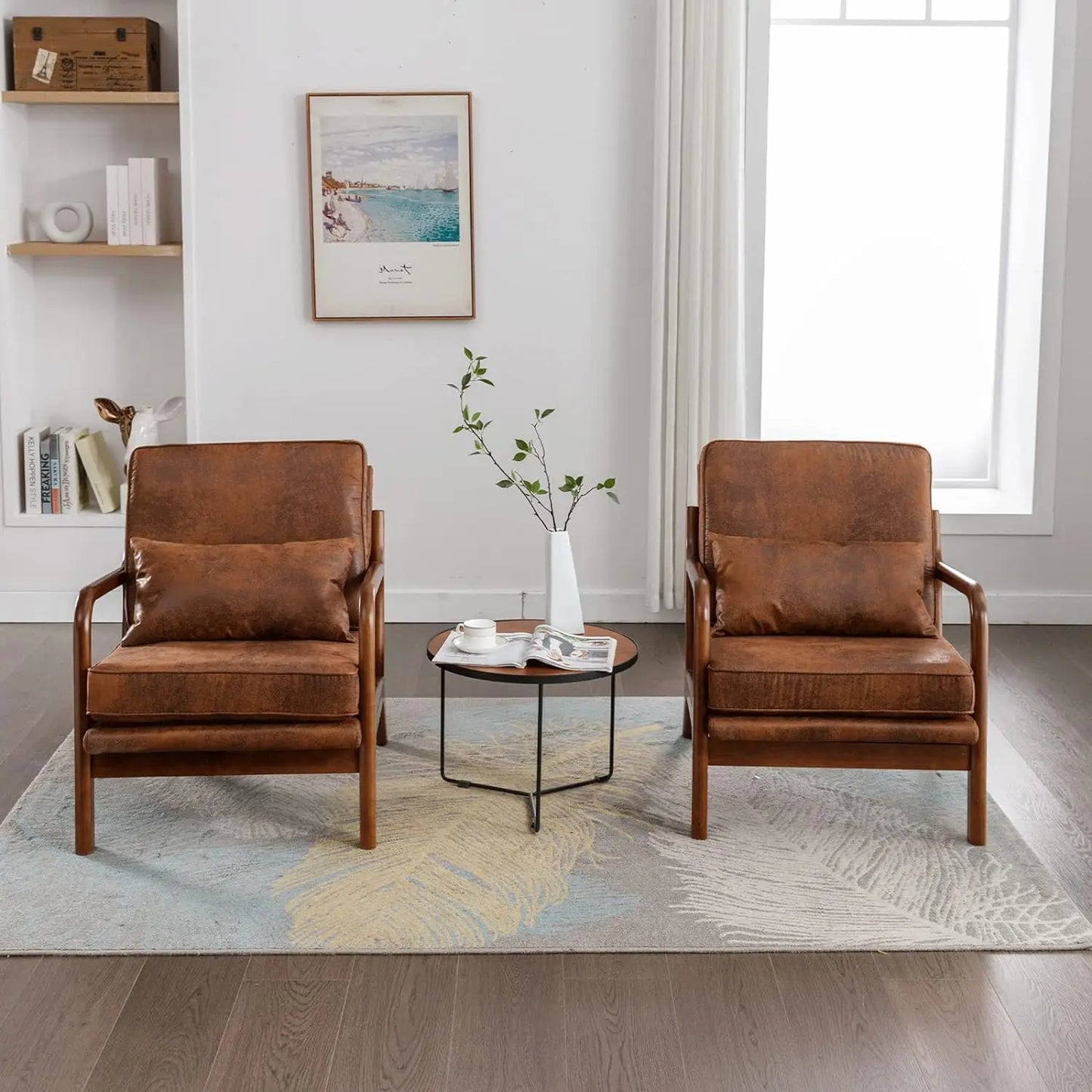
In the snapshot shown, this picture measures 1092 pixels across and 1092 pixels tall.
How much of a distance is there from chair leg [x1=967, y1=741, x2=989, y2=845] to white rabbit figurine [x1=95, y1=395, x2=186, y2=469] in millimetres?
3183

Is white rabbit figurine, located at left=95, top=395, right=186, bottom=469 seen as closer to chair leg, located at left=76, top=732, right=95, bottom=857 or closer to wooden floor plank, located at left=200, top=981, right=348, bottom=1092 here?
chair leg, located at left=76, top=732, right=95, bottom=857

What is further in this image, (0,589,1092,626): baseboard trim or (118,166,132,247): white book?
(0,589,1092,626): baseboard trim

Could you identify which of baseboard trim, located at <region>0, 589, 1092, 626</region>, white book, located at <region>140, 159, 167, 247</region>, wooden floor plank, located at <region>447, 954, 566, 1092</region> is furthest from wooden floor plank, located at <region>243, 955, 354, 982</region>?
white book, located at <region>140, 159, 167, 247</region>

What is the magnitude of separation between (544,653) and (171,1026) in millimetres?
1140

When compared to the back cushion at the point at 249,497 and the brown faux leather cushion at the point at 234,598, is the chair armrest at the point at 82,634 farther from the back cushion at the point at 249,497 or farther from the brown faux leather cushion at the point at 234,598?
the back cushion at the point at 249,497

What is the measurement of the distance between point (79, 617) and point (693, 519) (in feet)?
4.97

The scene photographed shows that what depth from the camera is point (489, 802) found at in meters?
3.18

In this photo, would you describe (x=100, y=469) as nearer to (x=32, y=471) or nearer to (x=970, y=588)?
(x=32, y=471)

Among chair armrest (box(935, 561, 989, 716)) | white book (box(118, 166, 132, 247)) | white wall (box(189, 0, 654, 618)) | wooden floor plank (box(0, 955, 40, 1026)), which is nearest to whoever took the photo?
wooden floor plank (box(0, 955, 40, 1026))

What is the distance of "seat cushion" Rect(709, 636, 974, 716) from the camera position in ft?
9.36

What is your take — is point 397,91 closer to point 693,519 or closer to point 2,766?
point 693,519

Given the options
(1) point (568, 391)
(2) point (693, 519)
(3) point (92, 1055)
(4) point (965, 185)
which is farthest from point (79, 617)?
(4) point (965, 185)

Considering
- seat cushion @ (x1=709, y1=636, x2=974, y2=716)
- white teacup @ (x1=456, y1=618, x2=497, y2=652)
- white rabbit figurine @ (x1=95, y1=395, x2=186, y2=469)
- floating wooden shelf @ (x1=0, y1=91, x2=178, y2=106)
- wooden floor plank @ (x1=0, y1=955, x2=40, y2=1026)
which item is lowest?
wooden floor plank @ (x1=0, y1=955, x2=40, y2=1026)

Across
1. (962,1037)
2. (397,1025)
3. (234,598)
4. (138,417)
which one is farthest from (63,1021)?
(138,417)
